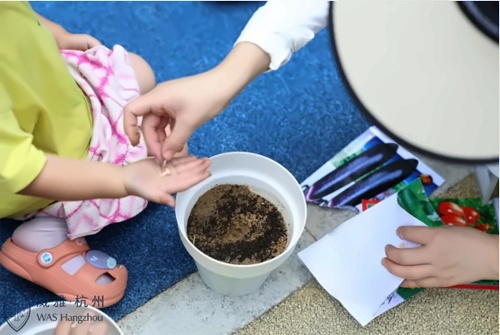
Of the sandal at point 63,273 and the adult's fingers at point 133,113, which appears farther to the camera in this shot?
the sandal at point 63,273

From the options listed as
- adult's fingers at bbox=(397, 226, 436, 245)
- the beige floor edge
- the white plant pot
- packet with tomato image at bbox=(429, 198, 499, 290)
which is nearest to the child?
the white plant pot

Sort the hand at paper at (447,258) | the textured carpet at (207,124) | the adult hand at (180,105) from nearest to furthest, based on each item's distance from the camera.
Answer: the adult hand at (180,105) < the hand at paper at (447,258) < the textured carpet at (207,124)

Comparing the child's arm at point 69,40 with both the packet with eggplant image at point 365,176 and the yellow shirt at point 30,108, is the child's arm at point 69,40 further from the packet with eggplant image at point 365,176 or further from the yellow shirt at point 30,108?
the packet with eggplant image at point 365,176

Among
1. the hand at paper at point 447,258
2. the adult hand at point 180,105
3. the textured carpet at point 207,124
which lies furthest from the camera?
the textured carpet at point 207,124

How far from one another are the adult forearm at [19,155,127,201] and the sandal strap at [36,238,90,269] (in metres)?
0.18

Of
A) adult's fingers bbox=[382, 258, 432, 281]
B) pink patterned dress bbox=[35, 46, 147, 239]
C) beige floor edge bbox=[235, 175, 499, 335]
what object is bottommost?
beige floor edge bbox=[235, 175, 499, 335]

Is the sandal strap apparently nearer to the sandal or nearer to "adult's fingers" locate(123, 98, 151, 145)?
the sandal

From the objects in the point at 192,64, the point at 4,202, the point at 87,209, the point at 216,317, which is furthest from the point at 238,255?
the point at 192,64

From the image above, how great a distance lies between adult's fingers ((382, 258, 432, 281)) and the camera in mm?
938

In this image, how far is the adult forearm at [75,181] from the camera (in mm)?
793

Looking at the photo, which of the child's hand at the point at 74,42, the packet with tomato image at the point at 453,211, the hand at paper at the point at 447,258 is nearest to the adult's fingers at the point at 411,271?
the hand at paper at the point at 447,258

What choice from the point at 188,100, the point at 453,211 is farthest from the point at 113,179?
the point at 453,211

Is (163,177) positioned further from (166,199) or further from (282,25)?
(282,25)

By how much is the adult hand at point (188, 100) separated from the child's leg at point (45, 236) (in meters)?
0.28
